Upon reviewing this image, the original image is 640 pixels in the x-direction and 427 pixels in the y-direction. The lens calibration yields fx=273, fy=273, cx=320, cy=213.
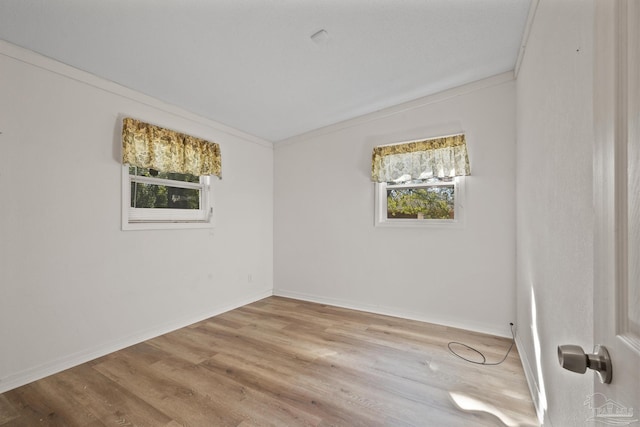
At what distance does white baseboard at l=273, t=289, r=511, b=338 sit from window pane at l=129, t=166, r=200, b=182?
7.07 ft

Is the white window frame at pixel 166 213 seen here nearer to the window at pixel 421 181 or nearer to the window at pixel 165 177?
the window at pixel 165 177

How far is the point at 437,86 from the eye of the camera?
2904mm

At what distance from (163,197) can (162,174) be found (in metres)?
0.26

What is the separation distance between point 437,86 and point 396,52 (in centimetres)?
88

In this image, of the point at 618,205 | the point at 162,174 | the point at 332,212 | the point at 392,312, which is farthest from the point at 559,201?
the point at 162,174

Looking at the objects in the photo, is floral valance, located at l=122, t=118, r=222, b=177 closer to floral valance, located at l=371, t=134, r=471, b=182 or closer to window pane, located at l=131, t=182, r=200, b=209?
window pane, located at l=131, t=182, r=200, b=209

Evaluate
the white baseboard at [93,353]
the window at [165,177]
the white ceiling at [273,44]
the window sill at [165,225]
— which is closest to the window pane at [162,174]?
the window at [165,177]

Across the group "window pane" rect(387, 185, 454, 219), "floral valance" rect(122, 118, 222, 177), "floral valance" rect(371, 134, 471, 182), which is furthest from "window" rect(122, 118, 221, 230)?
"window pane" rect(387, 185, 454, 219)

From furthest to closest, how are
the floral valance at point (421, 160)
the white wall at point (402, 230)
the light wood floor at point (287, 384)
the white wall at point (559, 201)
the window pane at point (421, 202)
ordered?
the window pane at point (421, 202), the floral valance at point (421, 160), the white wall at point (402, 230), the light wood floor at point (287, 384), the white wall at point (559, 201)

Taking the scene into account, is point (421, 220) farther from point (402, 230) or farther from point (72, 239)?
point (72, 239)

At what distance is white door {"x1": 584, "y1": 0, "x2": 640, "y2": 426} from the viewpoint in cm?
43

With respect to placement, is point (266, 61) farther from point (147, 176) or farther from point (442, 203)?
point (442, 203)

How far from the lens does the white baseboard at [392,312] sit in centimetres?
280

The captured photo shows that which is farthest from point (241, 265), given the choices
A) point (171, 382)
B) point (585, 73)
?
point (585, 73)
